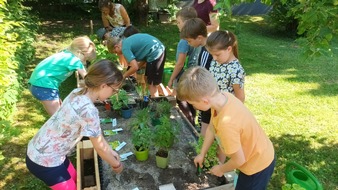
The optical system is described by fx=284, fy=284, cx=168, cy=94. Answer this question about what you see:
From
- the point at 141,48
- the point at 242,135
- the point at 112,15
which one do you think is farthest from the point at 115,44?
the point at 242,135

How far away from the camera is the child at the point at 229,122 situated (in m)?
1.78

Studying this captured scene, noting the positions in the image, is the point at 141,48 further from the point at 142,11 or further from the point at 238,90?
the point at 142,11

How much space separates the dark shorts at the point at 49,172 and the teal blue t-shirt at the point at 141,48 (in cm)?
196

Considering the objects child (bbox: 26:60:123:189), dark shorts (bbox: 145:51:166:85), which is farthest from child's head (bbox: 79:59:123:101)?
dark shorts (bbox: 145:51:166:85)

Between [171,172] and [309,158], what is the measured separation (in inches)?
85.4

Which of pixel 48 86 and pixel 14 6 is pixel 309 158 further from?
pixel 14 6

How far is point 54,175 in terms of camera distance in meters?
2.22

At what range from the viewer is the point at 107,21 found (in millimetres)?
5812

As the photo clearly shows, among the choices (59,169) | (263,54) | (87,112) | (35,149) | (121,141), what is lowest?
(263,54)

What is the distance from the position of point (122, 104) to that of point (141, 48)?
2.84 feet

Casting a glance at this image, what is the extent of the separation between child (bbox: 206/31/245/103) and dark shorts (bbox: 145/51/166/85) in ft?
4.57

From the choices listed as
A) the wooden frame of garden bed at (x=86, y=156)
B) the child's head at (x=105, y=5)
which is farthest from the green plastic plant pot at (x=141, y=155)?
the child's head at (x=105, y=5)

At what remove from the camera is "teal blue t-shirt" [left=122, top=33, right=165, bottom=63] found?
12.8 feet

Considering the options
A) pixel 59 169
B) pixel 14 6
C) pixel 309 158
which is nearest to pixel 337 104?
pixel 309 158
